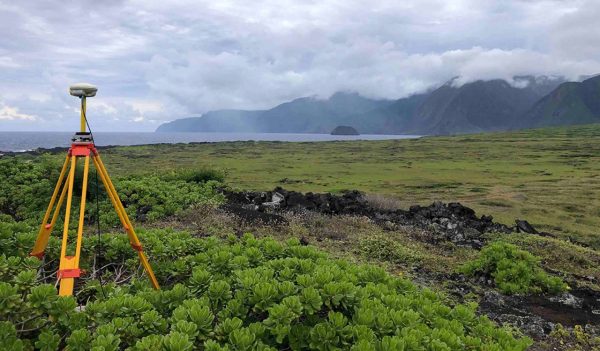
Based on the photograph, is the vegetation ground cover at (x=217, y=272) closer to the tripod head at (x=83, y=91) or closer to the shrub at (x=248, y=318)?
the shrub at (x=248, y=318)

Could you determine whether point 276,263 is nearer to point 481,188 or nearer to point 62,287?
point 62,287

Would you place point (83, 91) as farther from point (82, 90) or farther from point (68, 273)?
point (68, 273)

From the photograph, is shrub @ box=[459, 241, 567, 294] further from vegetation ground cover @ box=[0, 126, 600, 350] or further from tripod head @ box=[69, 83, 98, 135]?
tripod head @ box=[69, 83, 98, 135]

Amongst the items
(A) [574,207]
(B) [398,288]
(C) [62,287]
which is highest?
(C) [62,287]

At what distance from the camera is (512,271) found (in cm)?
1038

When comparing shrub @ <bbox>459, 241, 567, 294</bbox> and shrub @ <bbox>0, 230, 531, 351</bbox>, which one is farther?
shrub @ <bbox>459, 241, 567, 294</bbox>

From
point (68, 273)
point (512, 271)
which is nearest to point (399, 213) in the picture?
point (512, 271)

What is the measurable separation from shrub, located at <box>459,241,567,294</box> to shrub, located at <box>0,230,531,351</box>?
575 cm

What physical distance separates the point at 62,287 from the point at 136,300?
943 mm

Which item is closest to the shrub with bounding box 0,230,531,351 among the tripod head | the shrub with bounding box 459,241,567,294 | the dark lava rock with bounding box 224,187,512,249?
the tripod head

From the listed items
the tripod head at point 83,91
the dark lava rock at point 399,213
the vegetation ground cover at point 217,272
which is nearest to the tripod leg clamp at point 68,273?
the vegetation ground cover at point 217,272

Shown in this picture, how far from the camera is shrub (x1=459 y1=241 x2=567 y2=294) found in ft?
33.3

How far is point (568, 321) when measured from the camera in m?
8.66

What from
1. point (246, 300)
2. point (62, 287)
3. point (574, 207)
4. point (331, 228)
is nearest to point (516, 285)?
point (331, 228)
